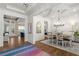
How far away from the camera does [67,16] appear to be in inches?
102

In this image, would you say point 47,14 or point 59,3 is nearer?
point 59,3

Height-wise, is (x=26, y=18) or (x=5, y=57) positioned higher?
(x=26, y=18)

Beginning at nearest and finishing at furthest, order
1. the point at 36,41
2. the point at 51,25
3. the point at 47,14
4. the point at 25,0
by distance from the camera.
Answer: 1. the point at 25,0
2. the point at 51,25
3. the point at 47,14
4. the point at 36,41

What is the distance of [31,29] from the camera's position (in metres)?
4.52

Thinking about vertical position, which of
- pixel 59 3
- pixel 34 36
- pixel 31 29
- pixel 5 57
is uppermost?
pixel 59 3

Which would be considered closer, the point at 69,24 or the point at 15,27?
the point at 69,24

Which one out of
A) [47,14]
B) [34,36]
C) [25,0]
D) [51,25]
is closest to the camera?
[25,0]

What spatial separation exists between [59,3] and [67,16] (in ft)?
1.69

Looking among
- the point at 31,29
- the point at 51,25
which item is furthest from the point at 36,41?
the point at 51,25

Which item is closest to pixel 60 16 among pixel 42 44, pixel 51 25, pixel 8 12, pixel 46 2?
pixel 51 25

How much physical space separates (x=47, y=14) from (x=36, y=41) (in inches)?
65.3

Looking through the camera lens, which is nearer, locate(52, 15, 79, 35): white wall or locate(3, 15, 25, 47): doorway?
locate(52, 15, 79, 35): white wall

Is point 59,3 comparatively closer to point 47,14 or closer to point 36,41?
point 47,14

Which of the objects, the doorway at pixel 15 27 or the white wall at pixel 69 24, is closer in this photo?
the white wall at pixel 69 24
